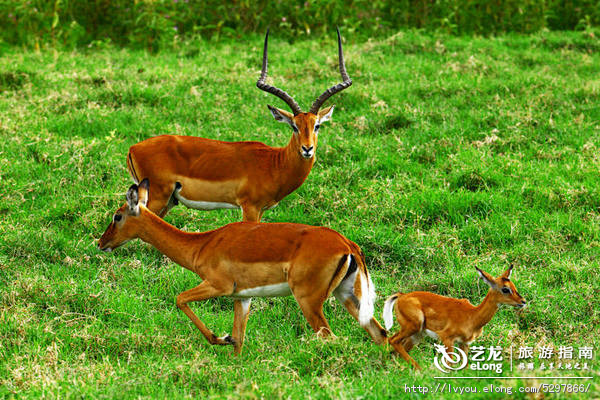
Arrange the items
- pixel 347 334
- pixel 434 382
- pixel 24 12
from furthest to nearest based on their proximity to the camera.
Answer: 1. pixel 24 12
2. pixel 347 334
3. pixel 434 382

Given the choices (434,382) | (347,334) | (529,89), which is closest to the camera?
(434,382)

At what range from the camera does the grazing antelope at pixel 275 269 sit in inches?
226

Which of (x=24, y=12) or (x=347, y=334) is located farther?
(x=24, y=12)

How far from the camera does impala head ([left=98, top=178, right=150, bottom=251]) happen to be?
645 cm

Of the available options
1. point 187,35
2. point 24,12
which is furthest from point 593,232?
point 24,12

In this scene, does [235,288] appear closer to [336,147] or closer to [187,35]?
[336,147]

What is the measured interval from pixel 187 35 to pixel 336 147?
647 cm

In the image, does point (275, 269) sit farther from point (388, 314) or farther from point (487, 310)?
point (487, 310)

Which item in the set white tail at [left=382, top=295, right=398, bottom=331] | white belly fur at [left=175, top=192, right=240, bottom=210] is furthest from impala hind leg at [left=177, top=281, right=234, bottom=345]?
white belly fur at [left=175, top=192, right=240, bottom=210]

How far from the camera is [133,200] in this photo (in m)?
6.42

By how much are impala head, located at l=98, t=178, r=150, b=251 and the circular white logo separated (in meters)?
2.67

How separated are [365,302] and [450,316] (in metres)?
0.64

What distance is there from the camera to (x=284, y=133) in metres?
10.7

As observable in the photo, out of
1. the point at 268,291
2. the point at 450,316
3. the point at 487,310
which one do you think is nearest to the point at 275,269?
the point at 268,291
